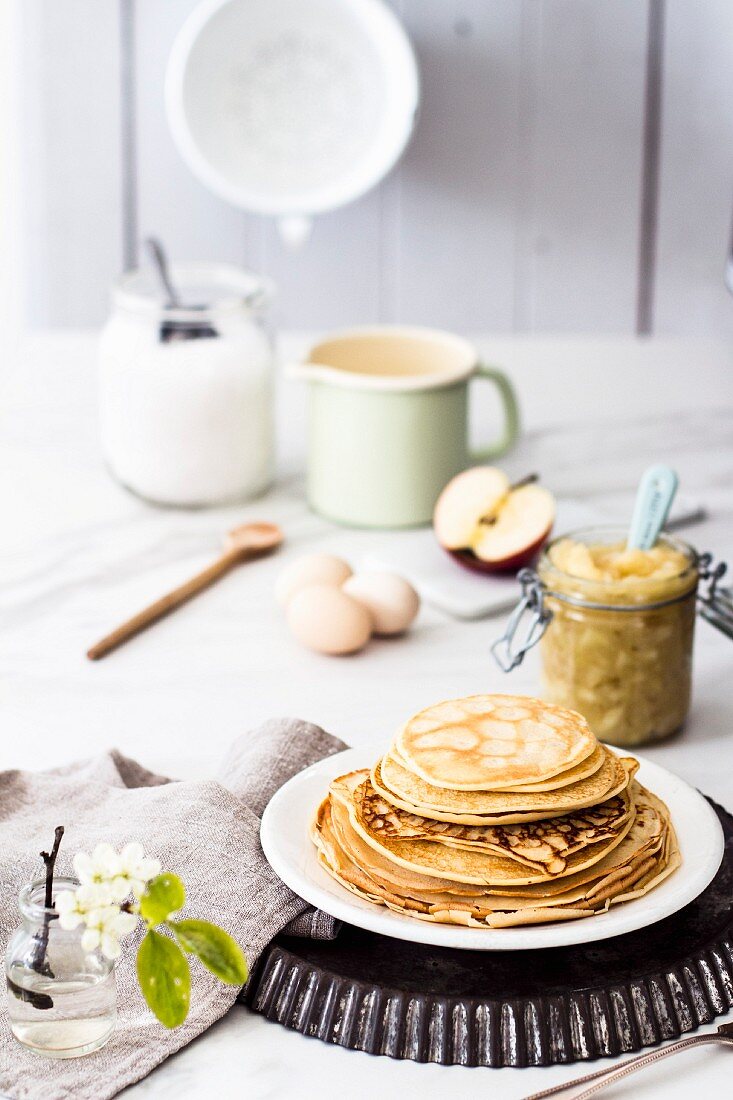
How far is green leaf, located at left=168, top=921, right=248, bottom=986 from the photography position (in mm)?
694

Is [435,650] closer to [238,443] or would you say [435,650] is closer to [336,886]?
[238,443]

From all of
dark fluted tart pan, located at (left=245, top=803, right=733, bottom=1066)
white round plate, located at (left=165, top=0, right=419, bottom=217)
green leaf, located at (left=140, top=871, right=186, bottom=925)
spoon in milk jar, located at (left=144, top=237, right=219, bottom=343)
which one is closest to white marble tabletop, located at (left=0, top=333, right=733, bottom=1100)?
dark fluted tart pan, located at (left=245, top=803, right=733, bottom=1066)

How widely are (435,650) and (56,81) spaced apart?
162cm

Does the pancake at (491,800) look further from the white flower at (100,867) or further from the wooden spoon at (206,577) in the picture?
→ the wooden spoon at (206,577)

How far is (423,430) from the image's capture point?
5.07 feet

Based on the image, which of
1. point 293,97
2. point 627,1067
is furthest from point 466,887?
point 293,97

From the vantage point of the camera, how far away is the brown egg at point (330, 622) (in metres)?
1.26

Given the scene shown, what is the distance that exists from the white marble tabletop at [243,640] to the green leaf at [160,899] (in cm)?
11

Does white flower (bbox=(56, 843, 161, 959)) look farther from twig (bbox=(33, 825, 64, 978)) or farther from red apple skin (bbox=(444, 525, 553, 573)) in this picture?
red apple skin (bbox=(444, 525, 553, 573))

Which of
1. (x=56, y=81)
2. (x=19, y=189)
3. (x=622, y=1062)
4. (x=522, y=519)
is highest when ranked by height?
(x=56, y=81)

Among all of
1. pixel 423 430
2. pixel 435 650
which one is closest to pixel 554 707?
pixel 435 650

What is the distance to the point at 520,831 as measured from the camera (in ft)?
2.55

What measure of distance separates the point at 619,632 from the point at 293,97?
154 cm

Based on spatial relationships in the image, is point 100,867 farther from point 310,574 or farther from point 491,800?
point 310,574
